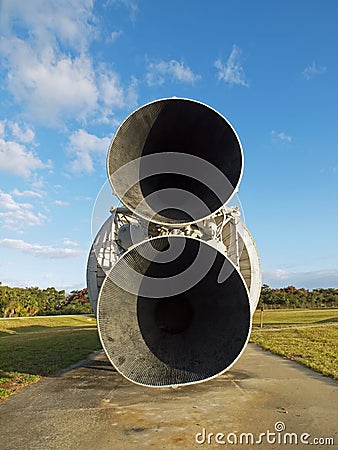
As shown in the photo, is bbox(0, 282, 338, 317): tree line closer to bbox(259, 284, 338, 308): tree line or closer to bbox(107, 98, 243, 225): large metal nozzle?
bbox(259, 284, 338, 308): tree line

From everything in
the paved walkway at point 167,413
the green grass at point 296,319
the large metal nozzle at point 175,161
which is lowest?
the paved walkway at point 167,413

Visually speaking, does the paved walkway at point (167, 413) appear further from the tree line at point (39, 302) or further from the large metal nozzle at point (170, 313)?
the tree line at point (39, 302)

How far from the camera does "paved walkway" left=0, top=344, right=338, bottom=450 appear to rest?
151 inches

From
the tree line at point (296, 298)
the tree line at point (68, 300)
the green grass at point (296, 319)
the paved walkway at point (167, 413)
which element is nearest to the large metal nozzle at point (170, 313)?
the paved walkway at point (167, 413)

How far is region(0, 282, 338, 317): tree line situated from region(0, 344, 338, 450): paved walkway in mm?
29410

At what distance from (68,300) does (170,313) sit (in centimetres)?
4310

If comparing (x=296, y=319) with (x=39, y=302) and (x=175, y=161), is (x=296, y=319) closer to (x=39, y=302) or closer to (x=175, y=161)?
(x=175, y=161)

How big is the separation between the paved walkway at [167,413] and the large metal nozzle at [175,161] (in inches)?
97.4

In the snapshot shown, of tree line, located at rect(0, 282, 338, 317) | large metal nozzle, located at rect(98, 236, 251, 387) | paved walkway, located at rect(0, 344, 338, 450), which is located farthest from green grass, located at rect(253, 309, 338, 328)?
large metal nozzle, located at rect(98, 236, 251, 387)

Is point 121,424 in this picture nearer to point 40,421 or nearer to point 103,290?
point 40,421

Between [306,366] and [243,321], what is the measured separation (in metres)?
4.54

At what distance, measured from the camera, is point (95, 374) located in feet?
24.4

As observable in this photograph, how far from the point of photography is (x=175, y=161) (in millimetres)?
5086

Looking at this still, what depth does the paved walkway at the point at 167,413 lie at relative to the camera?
3.83 metres
